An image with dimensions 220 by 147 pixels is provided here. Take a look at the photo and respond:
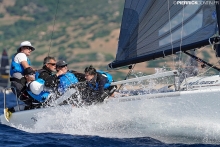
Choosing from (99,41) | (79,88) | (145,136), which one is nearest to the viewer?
(145,136)

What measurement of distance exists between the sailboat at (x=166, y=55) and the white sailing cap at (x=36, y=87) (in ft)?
0.71

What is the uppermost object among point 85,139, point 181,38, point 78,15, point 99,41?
point 78,15

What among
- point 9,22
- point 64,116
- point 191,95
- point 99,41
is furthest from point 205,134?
point 9,22

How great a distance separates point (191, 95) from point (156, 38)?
3.94 feet

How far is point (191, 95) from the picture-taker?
5.64 meters

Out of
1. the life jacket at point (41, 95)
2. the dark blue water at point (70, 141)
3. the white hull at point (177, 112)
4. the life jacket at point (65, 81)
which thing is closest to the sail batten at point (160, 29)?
the life jacket at point (65, 81)

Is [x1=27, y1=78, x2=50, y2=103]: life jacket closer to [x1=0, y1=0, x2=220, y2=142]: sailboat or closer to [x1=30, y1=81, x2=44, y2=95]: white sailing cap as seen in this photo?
[x1=30, y1=81, x2=44, y2=95]: white sailing cap

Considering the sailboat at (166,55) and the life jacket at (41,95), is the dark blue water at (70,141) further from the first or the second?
the life jacket at (41,95)

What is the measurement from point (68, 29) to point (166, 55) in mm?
65181

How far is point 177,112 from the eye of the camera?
576cm

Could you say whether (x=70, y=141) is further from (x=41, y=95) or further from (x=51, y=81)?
(x=41, y=95)

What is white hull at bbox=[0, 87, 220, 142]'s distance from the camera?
18.4 ft

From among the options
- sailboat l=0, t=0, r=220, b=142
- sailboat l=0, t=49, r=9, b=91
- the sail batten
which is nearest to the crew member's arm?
sailboat l=0, t=0, r=220, b=142

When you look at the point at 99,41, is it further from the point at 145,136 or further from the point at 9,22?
the point at 145,136
